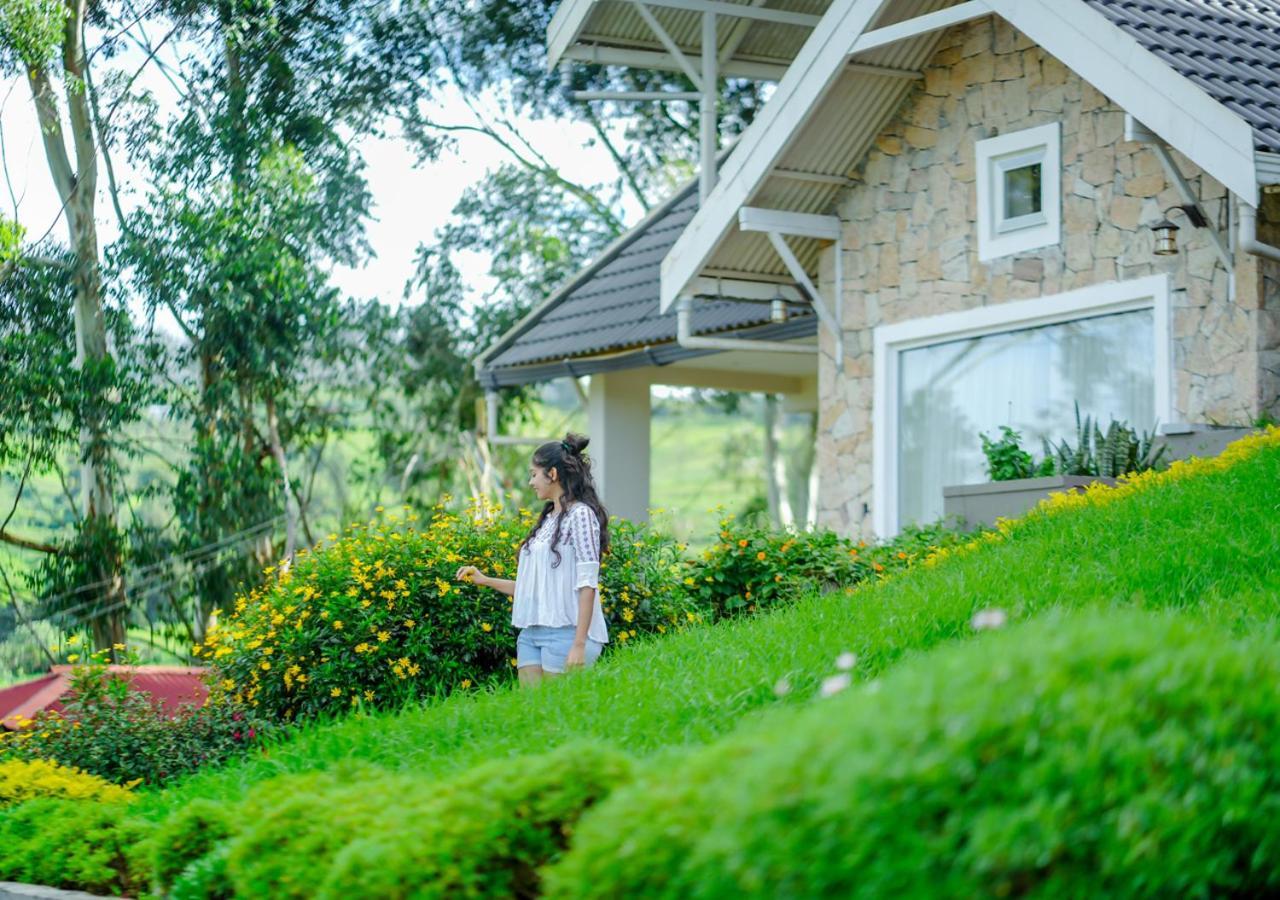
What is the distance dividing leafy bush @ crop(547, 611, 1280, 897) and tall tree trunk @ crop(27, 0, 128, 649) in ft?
57.6

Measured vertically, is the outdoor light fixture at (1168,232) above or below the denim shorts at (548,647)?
above

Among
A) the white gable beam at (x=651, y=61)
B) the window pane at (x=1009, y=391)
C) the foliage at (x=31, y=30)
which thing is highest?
the foliage at (x=31, y=30)

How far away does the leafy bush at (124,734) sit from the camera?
8.30 meters

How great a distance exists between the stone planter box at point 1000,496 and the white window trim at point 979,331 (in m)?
0.96

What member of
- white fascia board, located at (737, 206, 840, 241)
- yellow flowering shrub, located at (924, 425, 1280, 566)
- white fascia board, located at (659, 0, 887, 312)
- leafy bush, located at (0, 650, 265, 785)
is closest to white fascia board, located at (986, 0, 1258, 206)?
white fascia board, located at (659, 0, 887, 312)

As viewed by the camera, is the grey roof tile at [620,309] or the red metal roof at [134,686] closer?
the red metal roof at [134,686]

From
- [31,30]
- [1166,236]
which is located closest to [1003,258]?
[1166,236]

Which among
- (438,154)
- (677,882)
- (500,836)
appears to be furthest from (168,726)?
(438,154)

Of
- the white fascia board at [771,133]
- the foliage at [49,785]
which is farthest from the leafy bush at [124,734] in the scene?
the white fascia board at [771,133]

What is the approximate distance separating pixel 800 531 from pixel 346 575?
3743mm

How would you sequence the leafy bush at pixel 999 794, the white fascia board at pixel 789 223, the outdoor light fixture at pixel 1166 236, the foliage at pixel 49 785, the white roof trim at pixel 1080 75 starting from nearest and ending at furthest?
the leafy bush at pixel 999 794
the foliage at pixel 49 785
the white roof trim at pixel 1080 75
the outdoor light fixture at pixel 1166 236
the white fascia board at pixel 789 223

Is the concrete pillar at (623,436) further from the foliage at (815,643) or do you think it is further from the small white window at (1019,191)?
the foliage at (815,643)

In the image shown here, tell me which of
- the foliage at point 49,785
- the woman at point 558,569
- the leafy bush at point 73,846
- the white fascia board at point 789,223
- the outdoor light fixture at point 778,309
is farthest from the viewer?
the outdoor light fixture at point 778,309

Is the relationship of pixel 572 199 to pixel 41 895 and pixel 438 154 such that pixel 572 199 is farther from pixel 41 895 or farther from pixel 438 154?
pixel 41 895
